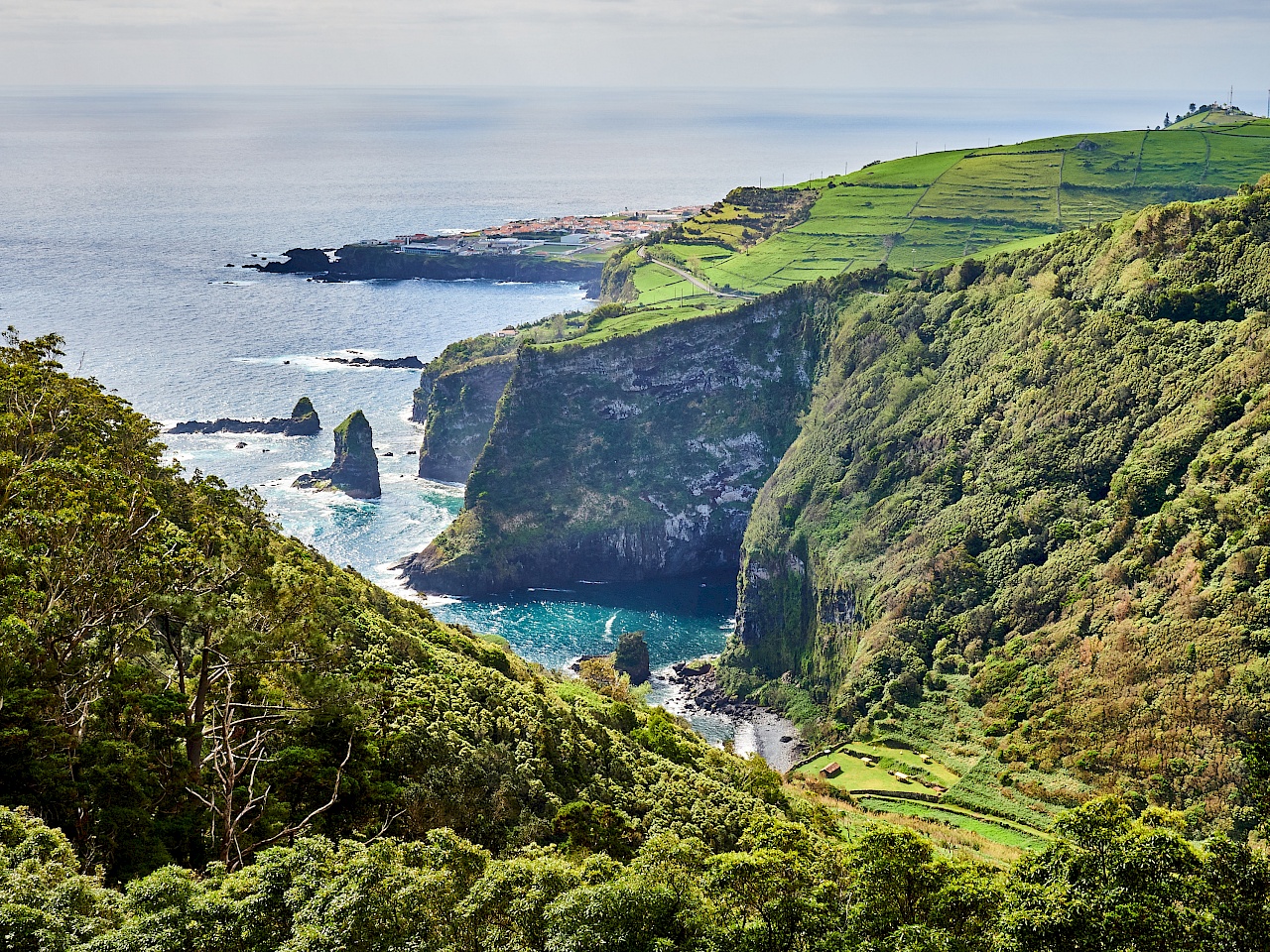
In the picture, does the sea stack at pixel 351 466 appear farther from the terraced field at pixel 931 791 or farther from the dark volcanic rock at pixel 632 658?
the terraced field at pixel 931 791

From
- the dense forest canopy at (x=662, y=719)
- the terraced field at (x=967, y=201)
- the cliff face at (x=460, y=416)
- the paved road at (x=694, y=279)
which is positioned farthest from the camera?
the paved road at (x=694, y=279)

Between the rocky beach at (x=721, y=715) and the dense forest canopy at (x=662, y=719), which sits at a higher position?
the dense forest canopy at (x=662, y=719)

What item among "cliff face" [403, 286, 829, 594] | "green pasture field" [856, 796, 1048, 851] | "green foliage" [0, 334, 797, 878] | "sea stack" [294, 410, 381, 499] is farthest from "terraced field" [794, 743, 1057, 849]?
"sea stack" [294, 410, 381, 499]

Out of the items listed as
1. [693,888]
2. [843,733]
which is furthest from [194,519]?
[843,733]

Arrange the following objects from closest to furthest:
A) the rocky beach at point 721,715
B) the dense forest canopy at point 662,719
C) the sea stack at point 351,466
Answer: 1. the dense forest canopy at point 662,719
2. the rocky beach at point 721,715
3. the sea stack at point 351,466

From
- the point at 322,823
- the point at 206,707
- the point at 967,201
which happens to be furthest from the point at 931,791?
the point at 967,201

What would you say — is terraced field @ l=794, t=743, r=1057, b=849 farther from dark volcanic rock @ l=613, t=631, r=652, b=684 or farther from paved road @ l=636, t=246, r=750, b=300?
paved road @ l=636, t=246, r=750, b=300

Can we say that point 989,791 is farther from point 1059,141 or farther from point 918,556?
point 1059,141

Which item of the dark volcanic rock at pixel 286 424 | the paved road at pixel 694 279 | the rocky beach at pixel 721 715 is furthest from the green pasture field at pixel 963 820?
the dark volcanic rock at pixel 286 424
